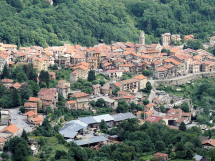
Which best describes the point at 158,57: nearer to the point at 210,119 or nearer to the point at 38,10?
the point at 210,119

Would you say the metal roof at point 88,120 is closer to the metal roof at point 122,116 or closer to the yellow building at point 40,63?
the metal roof at point 122,116

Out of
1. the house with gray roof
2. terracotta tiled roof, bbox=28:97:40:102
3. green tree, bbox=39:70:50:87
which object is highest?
green tree, bbox=39:70:50:87

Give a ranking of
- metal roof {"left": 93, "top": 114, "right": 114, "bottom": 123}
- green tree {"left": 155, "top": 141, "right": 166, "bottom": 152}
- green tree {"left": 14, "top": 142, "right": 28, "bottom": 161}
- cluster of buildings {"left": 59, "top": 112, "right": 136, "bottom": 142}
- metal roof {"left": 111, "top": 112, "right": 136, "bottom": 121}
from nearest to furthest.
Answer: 1. green tree {"left": 14, "top": 142, "right": 28, "bottom": 161}
2. green tree {"left": 155, "top": 141, "right": 166, "bottom": 152}
3. cluster of buildings {"left": 59, "top": 112, "right": 136, "bottom": 142}
4. metal roof {"left": 93, "top": 114, "right": 114, "bottom": 123}
5. metal roof {"left": 111, "top": 112, "right": 136, "bottom": 121}


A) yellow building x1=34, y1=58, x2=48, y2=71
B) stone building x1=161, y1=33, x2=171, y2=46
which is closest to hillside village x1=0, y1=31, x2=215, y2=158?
yellow building x1=34, y1=58, x2=48, y2=71

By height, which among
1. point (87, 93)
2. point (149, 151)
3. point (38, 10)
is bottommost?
point (149, 151)

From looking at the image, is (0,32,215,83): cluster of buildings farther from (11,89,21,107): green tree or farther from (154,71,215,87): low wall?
(11,89,21,107): green tree

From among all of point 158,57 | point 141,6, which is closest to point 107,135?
point 158,57
